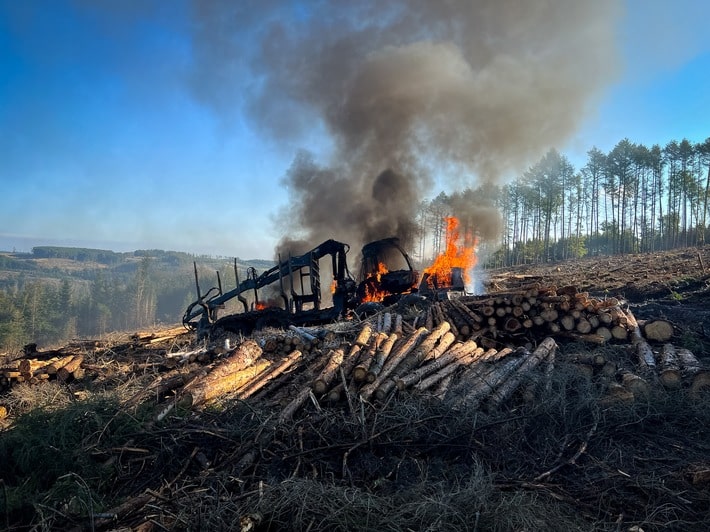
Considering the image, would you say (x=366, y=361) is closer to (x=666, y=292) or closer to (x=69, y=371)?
(x=69, y=371)

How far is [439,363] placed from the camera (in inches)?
255

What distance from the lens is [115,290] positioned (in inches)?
2803

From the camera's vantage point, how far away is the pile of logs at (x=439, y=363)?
5473 mm

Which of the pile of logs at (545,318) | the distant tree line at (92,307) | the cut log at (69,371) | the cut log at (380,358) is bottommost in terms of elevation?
the distant tree line at (92,307)

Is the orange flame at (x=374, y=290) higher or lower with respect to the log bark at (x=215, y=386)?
higher

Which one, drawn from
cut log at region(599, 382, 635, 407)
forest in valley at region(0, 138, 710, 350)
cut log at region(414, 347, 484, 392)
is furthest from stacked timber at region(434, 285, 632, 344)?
forest in valley at region(0, 138, 710, 350)

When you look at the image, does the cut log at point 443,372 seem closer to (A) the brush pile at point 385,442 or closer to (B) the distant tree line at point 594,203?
(A) the brush pile at point 385,442

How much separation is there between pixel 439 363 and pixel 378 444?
243 cm

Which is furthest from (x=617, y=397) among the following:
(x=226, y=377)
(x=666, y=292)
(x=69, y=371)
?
(x=666, y=292)

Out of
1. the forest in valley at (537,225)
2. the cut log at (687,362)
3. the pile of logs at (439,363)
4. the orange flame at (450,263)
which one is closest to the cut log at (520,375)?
the pile of logs at (439,363)

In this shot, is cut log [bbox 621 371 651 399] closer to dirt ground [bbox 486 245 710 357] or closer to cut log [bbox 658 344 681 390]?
cut log [bbox 658 344 681 390]

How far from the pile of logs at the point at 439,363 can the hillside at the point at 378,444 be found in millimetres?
44

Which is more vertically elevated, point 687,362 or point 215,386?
point 687,362

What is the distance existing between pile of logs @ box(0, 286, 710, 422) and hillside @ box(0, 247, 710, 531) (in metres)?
0.04
